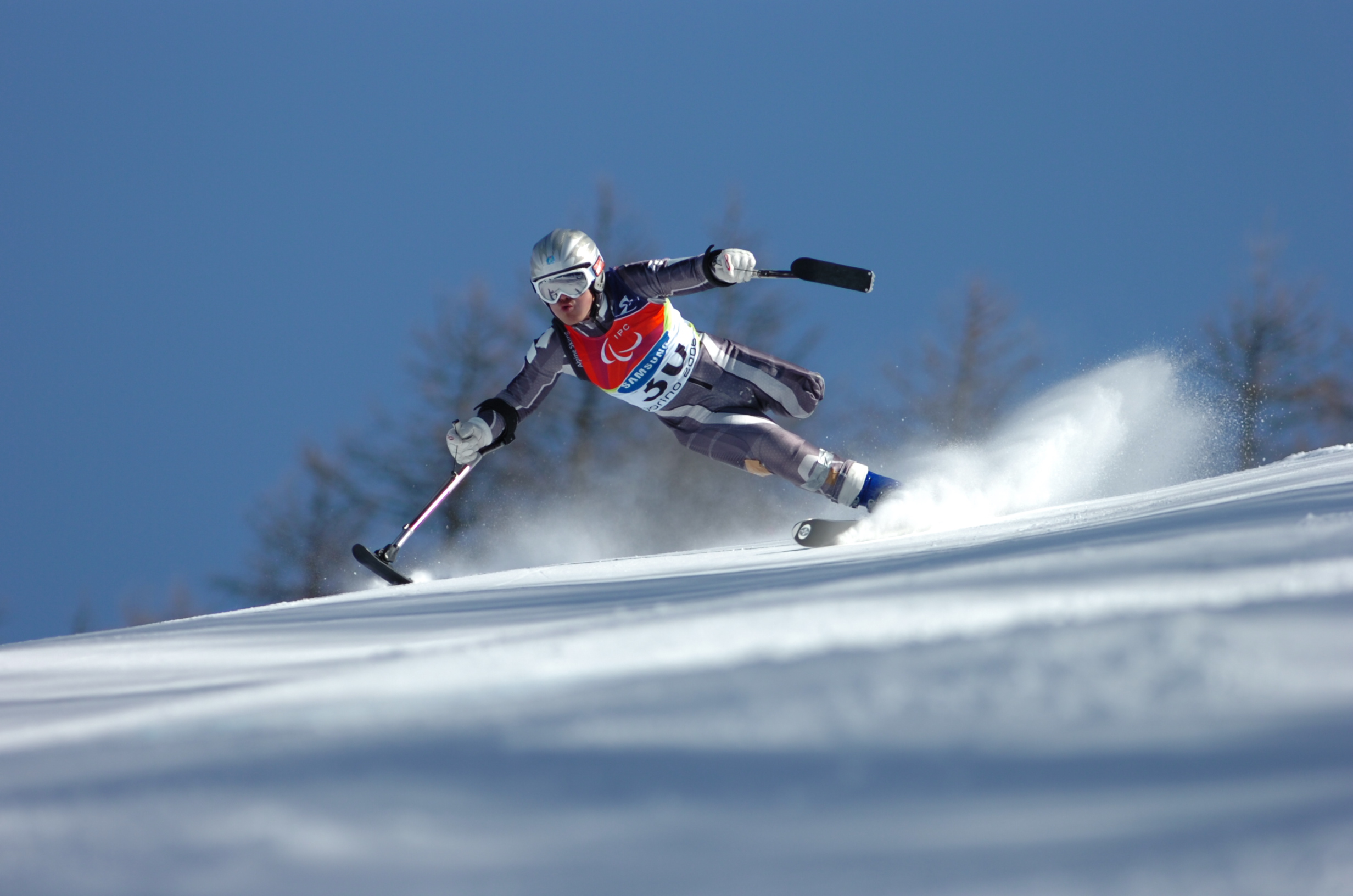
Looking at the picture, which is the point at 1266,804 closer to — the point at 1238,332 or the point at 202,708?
the point at 202,708

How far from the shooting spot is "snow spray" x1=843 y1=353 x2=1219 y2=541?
12.9ft

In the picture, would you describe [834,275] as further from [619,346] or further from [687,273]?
[619,346]

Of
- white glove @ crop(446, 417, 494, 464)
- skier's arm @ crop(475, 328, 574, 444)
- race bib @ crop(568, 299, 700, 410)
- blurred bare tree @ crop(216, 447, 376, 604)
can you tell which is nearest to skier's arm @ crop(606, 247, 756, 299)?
race bib @ crop(568, 299, 700, 410)

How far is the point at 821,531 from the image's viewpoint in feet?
11.9

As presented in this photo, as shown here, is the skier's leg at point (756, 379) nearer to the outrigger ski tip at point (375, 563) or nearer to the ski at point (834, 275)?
the ski at point (834, 275)

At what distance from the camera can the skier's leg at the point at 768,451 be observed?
4102mm

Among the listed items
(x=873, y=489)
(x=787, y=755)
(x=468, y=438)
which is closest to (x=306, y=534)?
(x=468, y=438)

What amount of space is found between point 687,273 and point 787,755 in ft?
11.7

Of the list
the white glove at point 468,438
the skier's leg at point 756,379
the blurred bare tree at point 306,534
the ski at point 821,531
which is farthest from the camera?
the blurred bare tree at point 306,534

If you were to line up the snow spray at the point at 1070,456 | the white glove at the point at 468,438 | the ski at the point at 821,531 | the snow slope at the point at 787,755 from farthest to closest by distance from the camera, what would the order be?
the white glove at the point at 468,438, the snow spray at the point at 1070,456, the ski at the point at 821,531, the snow slope at the point at 787,755

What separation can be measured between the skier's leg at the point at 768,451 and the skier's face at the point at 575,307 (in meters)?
→ 0.67

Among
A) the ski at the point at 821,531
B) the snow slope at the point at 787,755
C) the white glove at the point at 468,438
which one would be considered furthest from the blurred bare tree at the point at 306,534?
the snow slope at the point at 787,755

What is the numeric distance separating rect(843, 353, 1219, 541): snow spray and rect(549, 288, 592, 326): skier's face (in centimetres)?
161

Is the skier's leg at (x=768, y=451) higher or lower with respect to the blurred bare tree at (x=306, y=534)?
lower
